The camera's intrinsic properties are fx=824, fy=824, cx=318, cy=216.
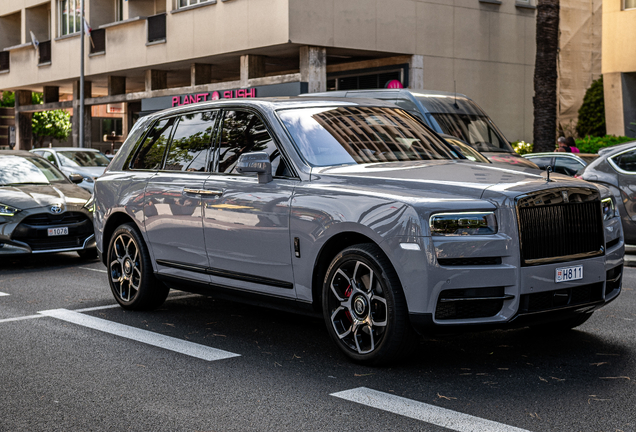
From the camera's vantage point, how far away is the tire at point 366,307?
5129mm

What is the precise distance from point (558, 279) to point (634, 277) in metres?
5.06

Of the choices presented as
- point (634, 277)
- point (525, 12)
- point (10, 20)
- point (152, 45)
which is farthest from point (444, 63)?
point (10, 20)

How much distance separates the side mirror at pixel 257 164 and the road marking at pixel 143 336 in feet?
4.33

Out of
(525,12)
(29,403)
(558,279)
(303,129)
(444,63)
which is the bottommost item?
(29,403)

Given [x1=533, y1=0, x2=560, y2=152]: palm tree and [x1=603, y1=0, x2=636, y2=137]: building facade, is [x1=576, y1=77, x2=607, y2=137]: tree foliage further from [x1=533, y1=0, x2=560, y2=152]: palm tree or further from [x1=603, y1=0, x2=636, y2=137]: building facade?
[x1=533, y1=0, x2=560, y2=152]: palm tree

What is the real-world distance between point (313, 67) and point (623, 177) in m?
14.9

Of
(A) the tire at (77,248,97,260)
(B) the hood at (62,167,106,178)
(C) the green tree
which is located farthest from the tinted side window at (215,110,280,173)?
(C) the green tree

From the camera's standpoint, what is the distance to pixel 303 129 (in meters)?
6.22

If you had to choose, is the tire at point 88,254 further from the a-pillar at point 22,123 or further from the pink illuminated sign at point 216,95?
the a-pillar at point 22,123

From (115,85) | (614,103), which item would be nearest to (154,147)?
(614,103)

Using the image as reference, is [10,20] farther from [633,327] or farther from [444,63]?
[633,327]

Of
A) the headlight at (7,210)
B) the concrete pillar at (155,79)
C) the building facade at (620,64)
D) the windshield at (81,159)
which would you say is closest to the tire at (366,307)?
the headlight at (7,210)

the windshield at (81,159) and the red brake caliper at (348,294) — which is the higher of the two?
the windshield at (81,159)

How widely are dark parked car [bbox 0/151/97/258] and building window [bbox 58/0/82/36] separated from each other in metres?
25.8
